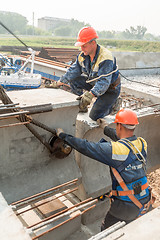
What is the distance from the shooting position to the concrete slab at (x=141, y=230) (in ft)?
6.49

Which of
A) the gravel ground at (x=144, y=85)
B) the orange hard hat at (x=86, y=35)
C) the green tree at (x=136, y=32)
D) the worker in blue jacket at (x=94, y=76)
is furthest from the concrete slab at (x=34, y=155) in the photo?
the green tree at (x=136, y=32)

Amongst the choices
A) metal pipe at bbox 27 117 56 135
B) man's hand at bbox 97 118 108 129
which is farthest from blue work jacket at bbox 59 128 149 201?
man's hand at bbox 97 118 108 129

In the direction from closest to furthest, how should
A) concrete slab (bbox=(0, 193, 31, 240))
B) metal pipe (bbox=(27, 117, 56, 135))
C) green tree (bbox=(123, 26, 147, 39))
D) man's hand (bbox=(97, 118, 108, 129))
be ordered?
concrete slab (bbox=(0, 193, 31, 240))
metal pipe (bbox=(27, 117, 56, 135))
man's hand (bbox=(97, 118, 108, 129))
green tree (bbox=(123, 26, 147, 39))

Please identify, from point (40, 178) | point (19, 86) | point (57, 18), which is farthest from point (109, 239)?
point (57, 18)

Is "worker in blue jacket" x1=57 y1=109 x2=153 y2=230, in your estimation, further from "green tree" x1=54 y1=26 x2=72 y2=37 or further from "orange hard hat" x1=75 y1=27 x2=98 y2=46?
"green tree" x1=54 y1=26 x2=72 y2=37

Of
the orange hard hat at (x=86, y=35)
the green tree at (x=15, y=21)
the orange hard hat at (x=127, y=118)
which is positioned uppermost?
the green tree at (x=15, y=21)

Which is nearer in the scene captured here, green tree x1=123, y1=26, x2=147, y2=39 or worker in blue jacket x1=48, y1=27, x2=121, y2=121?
worker in blue jacket x1=48, y1=27, x2=121, y2=121

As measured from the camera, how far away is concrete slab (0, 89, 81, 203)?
3223mm

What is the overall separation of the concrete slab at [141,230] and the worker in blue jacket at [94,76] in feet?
6.35

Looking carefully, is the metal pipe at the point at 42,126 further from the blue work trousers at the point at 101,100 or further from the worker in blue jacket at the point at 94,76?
the blue work trousers at the point at 101,100

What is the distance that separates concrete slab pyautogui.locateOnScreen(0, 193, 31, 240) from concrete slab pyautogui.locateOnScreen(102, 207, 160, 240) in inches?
26.0

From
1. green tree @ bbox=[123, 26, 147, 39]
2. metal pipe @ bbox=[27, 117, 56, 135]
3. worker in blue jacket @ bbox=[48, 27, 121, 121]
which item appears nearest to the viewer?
metal pipe @ bbox=[27, 117, 56, 135]

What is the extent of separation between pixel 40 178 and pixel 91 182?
116cm

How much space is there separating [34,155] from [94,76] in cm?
184
